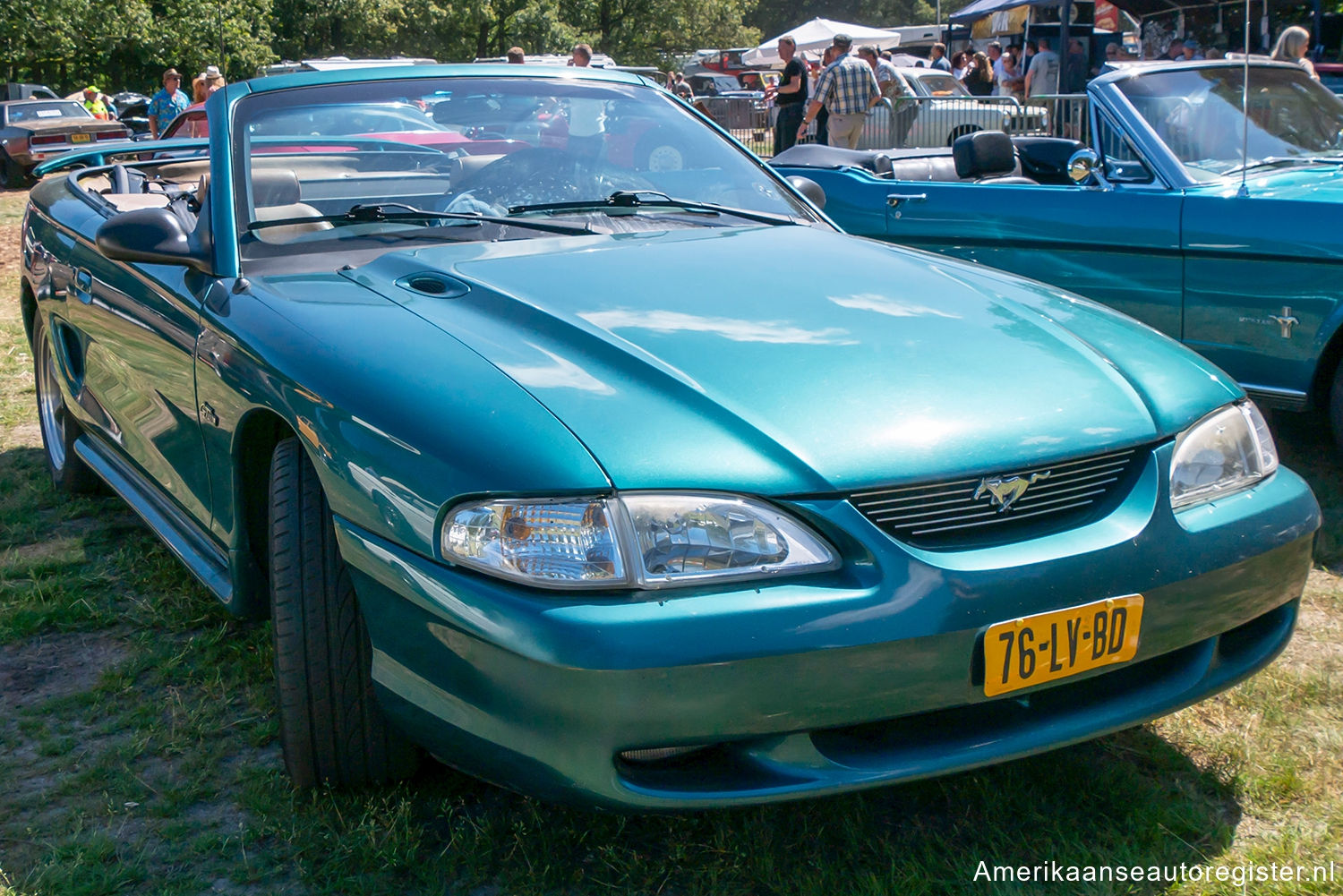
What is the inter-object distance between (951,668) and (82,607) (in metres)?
2.58

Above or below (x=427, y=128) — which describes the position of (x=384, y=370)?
below

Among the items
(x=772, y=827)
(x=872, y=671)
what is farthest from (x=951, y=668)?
(x=772, y=827)

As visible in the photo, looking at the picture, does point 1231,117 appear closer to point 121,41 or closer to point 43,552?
point 43,552

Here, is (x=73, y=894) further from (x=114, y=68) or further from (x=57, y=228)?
(x=114, y=68)

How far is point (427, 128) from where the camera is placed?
11.1 feet

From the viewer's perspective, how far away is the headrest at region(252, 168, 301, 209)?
2.89 meters

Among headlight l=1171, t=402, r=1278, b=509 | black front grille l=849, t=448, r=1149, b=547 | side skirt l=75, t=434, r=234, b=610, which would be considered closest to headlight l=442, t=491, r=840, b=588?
black front grille l=849, t=448, r=1149, b=547

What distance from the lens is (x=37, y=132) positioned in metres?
18.8

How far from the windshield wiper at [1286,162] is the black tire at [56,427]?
165 inches

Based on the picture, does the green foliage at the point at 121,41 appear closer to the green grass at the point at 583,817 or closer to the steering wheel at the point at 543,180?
the steering wheel at the point at 543,180

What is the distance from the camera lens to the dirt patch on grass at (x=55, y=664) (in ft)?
9.91

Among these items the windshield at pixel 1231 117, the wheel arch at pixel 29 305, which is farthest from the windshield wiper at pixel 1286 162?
the wheel arch at pixel 29 305

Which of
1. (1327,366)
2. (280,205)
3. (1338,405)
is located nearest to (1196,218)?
(1327,366)

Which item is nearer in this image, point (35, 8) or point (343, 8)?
point (35, 8)
